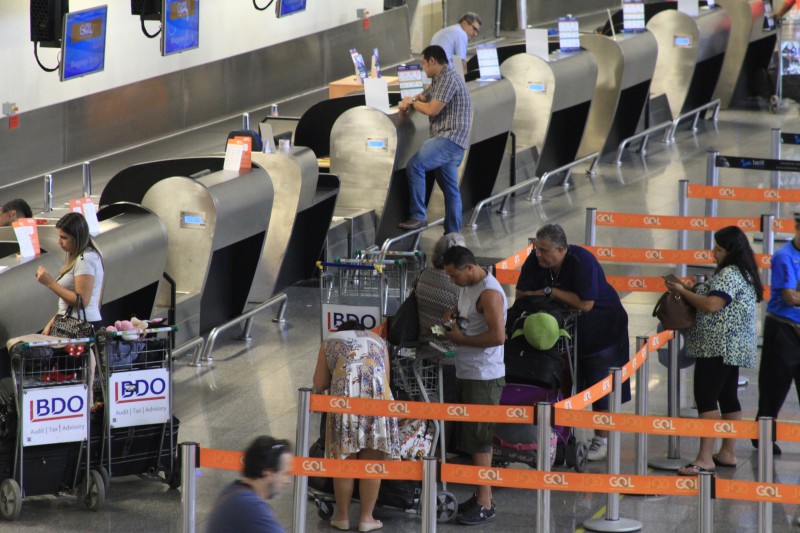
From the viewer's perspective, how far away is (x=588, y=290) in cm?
771

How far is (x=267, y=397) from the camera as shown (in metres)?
8.80

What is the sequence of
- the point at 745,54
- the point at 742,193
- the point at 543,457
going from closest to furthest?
the point at 543,457
the point at 742,193
the point at 745,54

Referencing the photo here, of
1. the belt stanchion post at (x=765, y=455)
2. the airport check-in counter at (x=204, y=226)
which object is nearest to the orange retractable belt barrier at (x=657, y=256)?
the airport check-in counter at (x=204, y=226)

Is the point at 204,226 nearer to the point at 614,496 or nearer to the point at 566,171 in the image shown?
the point at 614,496

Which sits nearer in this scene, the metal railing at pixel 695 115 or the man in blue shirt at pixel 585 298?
the man in blue shirt at pixel 585 298

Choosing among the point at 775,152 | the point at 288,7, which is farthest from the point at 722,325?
the point at 288,7

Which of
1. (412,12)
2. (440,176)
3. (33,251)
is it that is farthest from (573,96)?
(33,251)

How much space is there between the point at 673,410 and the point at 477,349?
1.48m

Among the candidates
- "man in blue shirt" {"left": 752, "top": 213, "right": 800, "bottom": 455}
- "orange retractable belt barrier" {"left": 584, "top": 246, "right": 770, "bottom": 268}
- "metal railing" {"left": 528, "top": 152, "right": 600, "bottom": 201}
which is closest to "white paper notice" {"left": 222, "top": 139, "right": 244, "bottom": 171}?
"orange retractable belt barrier" {"left": 584, "top": 246, "right": 770, "bottom": 268}

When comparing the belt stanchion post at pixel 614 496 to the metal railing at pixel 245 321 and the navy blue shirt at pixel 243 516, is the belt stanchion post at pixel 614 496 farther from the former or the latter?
the metal railing at pixel 245 321

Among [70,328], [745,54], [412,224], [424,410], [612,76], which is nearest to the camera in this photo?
[424,410]

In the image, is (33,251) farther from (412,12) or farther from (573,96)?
(412,12)

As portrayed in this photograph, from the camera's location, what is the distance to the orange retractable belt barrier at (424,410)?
628 centimetres

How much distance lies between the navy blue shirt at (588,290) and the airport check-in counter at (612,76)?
326 inches
